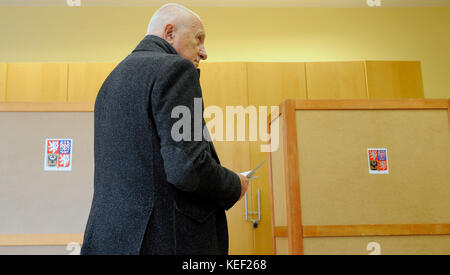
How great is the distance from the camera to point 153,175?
104 cm

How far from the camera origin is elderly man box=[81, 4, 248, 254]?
1.02 m

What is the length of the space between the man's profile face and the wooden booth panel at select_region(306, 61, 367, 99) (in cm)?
279

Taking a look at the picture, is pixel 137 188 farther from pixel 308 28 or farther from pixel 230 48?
pixel 308 28

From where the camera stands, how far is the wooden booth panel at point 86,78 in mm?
3930

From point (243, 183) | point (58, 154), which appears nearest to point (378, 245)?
point (243, 183)

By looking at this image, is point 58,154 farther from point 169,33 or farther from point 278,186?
point 169,33

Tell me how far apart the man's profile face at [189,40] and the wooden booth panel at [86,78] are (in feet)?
9.06

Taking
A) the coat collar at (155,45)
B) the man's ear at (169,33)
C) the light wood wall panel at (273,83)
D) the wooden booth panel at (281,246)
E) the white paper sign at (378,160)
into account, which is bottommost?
the wooden booth panel at (281,246)

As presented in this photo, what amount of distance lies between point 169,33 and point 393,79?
10.9 feet

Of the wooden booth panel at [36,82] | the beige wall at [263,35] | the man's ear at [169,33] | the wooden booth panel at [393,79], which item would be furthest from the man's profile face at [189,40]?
the beige wall at [263,35]

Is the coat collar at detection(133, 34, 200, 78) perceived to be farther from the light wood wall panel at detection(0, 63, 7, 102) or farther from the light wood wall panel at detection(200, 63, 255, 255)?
the light wood wall panel at detection(0, 63, 7, 102)

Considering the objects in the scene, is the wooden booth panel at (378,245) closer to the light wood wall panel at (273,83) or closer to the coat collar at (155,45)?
the coat collar at (155,45)

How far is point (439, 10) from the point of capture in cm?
514
